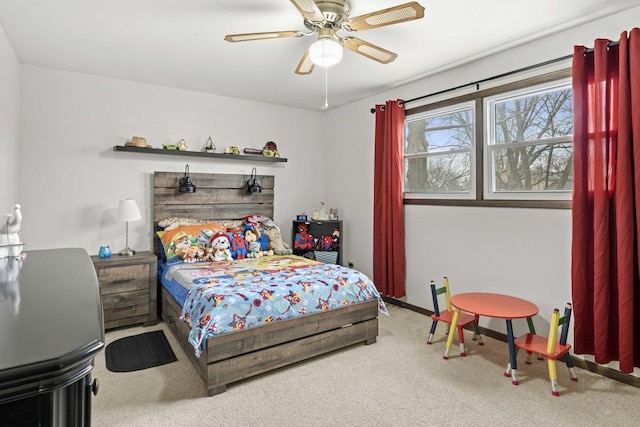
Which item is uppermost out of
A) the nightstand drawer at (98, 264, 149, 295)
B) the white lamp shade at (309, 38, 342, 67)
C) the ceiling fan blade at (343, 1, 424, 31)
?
the ceiling fan blade at (343, 1, 424, 31)

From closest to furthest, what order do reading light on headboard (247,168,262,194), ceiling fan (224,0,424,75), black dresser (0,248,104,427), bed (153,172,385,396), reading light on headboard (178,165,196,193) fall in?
1. black dresser (0,248,104,427)
2. ceiling fan (224,0,424,75)
3. bed (153,172,385,396)
4. reading light on headboard (178,165,196,193)
5. reading light on headboard (247,168,262,194)

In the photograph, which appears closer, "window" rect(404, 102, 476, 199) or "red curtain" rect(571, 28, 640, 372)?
"red curtain" rect(571, 28, 640, 372)

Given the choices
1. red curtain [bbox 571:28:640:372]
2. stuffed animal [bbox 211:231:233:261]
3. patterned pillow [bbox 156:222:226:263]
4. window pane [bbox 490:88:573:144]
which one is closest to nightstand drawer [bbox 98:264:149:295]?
patterned pillow [bbox 156:222:226:263]

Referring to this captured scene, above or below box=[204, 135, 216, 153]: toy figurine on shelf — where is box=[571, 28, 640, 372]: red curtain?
below

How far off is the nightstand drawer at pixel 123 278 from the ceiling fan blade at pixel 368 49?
2.74m

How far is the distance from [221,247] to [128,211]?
976 mm

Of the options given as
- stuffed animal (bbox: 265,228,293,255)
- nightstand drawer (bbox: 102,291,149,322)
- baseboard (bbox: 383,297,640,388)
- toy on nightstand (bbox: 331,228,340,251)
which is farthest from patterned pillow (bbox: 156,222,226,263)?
baseboard (bbox: 383,297,640,388)

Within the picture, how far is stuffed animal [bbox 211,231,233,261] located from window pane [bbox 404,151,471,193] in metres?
2.10

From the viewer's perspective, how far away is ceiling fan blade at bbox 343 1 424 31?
184cm

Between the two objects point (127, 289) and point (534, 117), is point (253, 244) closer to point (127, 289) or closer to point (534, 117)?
point (127, 289)

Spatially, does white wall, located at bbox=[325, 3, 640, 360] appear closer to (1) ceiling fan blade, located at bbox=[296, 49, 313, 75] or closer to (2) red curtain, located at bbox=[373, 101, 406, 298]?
(2) red curtain, located at bbox=[373, 101, 406, 298]

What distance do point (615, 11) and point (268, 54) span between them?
2.56m

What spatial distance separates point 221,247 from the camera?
3.77 m

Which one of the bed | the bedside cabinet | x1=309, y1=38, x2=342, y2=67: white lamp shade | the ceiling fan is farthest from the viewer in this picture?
the bedside cabinet
